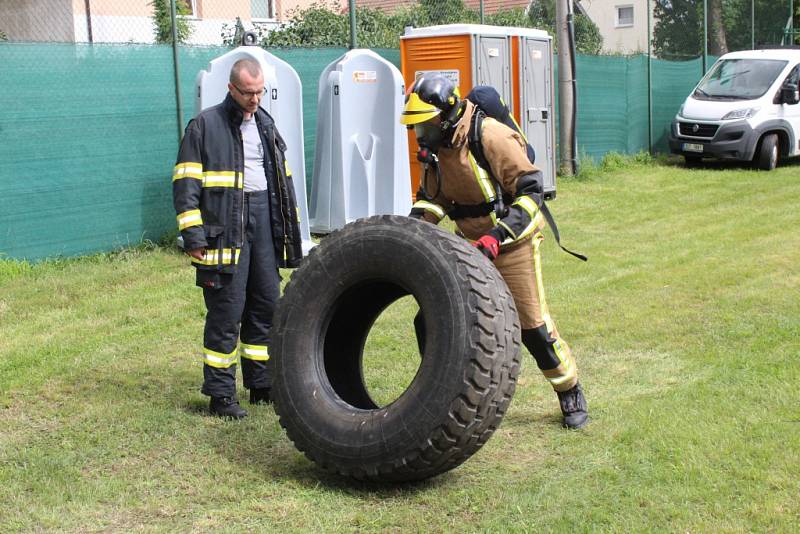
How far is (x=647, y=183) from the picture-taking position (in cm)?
1591

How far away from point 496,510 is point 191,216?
2298 millimetres

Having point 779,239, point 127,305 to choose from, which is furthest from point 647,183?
point 127,305

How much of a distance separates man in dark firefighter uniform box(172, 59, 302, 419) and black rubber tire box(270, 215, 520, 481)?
2.17 feet

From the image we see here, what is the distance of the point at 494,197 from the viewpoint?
17.1ft

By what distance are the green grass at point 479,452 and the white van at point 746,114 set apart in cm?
810

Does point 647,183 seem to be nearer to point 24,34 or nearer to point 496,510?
point 24,34

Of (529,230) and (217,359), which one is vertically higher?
(529,230)

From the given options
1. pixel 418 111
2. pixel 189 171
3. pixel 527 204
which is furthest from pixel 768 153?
pixel 189 171

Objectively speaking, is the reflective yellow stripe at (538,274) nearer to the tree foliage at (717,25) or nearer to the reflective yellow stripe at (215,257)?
the reflective yellow stripe at (215,257)

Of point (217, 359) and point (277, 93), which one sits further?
point (277, 93)

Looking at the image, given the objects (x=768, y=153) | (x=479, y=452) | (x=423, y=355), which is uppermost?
(x=768, y=153)

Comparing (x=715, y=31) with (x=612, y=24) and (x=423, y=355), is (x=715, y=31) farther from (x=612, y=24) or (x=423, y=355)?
(x=423, y=355)

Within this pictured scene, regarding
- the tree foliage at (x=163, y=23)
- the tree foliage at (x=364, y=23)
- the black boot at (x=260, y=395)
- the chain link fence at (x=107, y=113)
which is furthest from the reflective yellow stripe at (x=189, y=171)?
the tree foliage at (x=364, y=23)

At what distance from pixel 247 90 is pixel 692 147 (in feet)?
44.3
